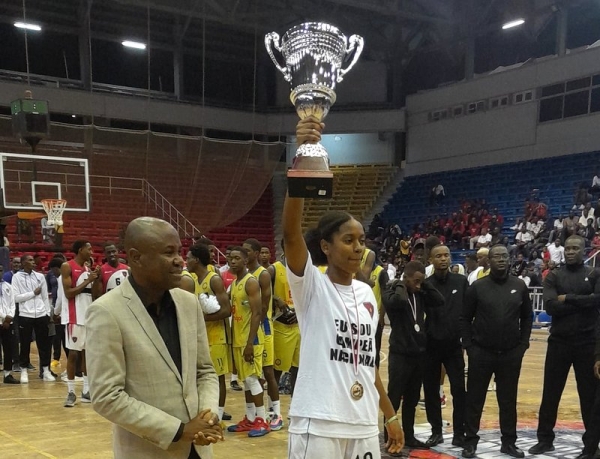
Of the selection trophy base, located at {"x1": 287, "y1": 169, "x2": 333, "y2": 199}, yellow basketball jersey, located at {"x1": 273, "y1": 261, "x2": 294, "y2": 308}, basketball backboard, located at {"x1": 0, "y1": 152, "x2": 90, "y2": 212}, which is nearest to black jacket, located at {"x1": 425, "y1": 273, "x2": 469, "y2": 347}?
yellow basketball jersey, located at {"x1": 273, "y1": 261, "x2": 294, "y2": 308}

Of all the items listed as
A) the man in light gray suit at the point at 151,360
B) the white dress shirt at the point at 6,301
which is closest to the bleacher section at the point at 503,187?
the white dress shirt at the point at 6,301

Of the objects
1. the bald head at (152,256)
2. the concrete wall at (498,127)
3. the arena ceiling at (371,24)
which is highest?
the arena ceiling at (371,24)

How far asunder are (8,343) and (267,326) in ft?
17.3

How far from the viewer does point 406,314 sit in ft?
18.7

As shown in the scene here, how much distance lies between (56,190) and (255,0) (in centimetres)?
1184

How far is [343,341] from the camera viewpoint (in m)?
2.82

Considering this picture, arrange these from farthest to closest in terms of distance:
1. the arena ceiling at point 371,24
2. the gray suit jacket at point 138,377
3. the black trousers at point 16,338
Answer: the arena ceiling at point 371,24 < the black trousers at point 16,338 < the gray suit jacket at point 138,377

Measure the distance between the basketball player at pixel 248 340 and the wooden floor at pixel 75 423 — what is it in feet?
0.66

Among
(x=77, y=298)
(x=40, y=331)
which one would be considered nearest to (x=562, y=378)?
(x=77, y=298)

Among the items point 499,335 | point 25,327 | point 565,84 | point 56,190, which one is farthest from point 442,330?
point 565,84

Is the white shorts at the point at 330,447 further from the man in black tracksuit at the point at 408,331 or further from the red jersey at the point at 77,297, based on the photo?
the red jersey at the point at 77,297

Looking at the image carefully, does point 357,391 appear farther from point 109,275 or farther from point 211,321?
point 109,275

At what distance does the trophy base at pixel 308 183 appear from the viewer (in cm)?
269

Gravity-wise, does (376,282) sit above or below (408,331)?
above
